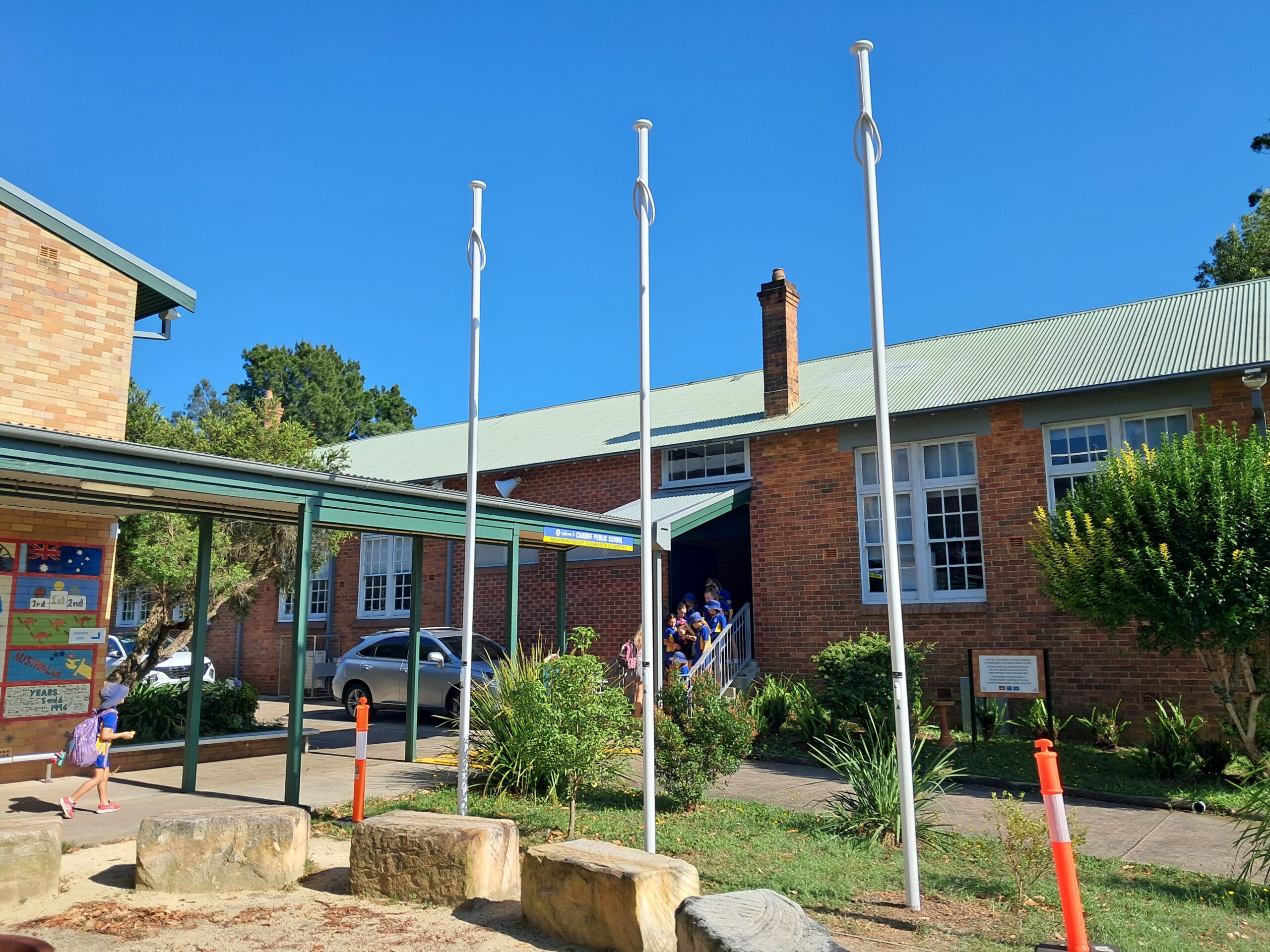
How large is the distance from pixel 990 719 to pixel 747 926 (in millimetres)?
9686

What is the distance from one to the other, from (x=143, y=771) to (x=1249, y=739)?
13.2m

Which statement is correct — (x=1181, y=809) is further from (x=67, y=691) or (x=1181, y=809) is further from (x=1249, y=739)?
(x=67, y=691)

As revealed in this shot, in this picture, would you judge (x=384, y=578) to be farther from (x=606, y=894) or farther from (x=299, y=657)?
(x=606, y=894)

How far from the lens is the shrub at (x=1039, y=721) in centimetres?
1242

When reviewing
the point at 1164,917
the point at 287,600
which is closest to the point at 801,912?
the point at 1164,917

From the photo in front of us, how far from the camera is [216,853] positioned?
259 inches

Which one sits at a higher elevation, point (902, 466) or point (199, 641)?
point (902, 466)

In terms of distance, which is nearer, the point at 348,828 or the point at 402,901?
the point at 402,901

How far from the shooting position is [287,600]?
80.2 ft

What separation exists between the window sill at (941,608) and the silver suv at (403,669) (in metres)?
6.36

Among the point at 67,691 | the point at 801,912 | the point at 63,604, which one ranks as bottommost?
the point at 801,912

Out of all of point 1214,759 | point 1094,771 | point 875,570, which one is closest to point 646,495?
point 1094,771

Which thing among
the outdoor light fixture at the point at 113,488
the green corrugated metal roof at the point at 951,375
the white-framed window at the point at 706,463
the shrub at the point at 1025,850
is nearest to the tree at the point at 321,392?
the green corrugated metal roof at the point at 951,375

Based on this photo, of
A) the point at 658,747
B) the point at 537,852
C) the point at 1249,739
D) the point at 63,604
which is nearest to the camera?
the point at 537,852
